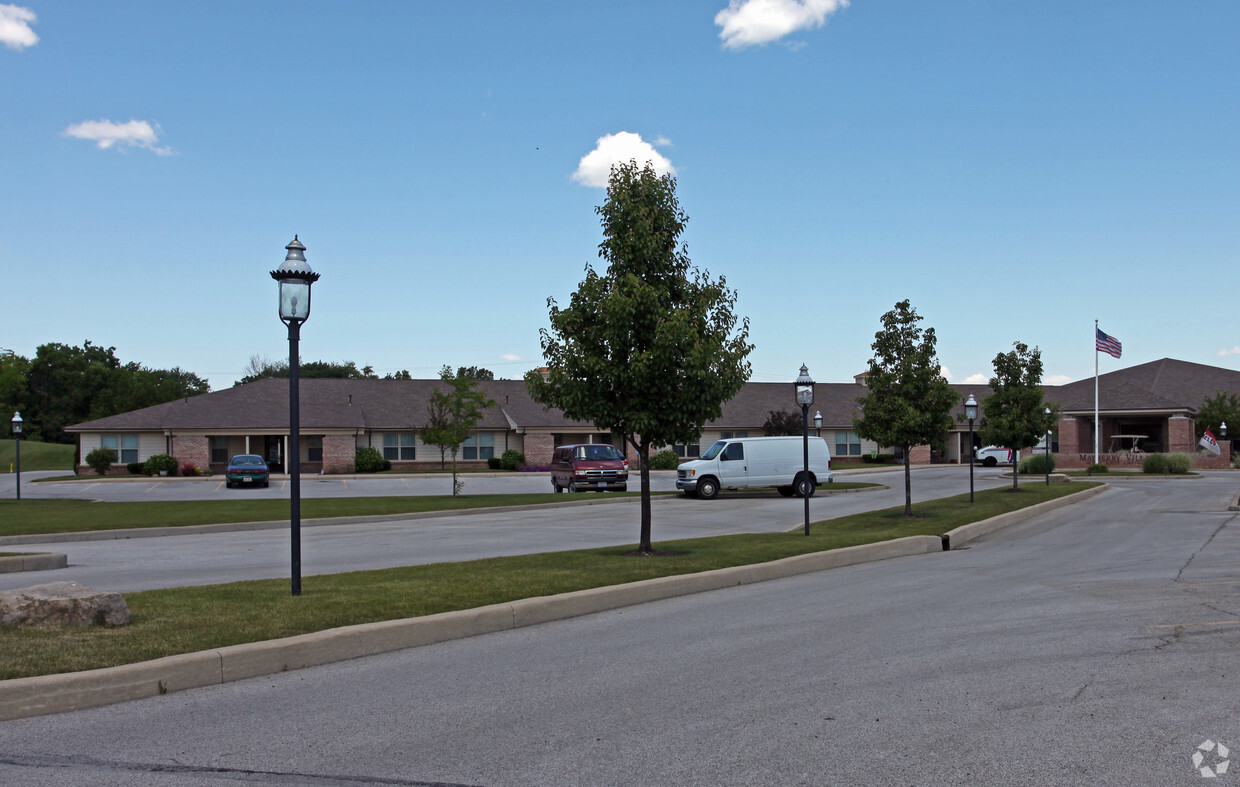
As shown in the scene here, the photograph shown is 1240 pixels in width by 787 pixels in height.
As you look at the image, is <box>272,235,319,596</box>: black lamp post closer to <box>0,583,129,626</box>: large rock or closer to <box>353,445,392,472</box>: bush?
<box>0,583,129,626</box>: large rock

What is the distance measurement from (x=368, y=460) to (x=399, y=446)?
3367mm

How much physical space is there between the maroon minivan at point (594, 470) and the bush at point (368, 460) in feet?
60.8

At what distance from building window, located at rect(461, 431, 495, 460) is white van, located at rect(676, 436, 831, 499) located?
2324 cm

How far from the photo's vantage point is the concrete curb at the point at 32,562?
42.8 ft

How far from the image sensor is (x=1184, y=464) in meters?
43.8

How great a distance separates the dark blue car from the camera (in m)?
37.1

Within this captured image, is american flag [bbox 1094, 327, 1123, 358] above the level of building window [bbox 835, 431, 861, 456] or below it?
above

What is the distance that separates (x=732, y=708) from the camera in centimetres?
593

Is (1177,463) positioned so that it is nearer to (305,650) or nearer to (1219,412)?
(1219,412)

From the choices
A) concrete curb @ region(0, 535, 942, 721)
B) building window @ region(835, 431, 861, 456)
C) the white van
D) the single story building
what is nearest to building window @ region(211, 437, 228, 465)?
the single story building

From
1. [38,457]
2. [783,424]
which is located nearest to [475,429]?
[783,424]

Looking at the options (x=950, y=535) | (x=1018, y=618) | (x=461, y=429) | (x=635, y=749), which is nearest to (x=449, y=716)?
(x=635, y=749)
